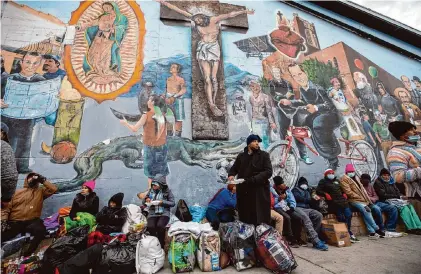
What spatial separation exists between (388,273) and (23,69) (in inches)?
310

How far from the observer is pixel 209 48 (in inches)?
259

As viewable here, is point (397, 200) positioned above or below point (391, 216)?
above

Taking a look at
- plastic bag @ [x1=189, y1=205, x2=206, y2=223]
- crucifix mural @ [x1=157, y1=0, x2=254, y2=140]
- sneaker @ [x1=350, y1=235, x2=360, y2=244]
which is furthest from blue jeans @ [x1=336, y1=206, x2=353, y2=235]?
crucifix mural @ [x1=157, y1=0, x2=254, y2=140]

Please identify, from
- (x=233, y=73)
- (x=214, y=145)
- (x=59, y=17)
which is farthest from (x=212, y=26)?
(x=59, y=17)

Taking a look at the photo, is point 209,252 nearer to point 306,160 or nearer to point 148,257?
point 148,257

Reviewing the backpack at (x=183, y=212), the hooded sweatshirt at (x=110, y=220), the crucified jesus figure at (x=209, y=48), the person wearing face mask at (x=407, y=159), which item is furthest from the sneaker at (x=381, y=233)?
the hooded sweatshirt at (x=110, y=220)

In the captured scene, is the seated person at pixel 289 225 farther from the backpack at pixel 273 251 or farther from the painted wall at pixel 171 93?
the painted wall at pixel 171 93

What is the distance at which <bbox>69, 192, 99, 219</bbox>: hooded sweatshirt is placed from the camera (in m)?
4.05

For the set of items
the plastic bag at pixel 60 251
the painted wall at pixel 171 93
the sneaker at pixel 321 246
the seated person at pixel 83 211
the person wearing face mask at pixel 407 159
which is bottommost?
the sneaker at pixel 321 246

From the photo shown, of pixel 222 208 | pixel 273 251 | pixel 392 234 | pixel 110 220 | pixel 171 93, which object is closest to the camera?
pixel 273 251

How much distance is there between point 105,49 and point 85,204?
4.05 metres

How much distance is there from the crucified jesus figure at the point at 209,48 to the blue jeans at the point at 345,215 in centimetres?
346

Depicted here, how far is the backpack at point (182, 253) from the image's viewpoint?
319 centimetres

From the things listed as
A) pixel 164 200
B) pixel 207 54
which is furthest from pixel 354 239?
pixel 207 54
